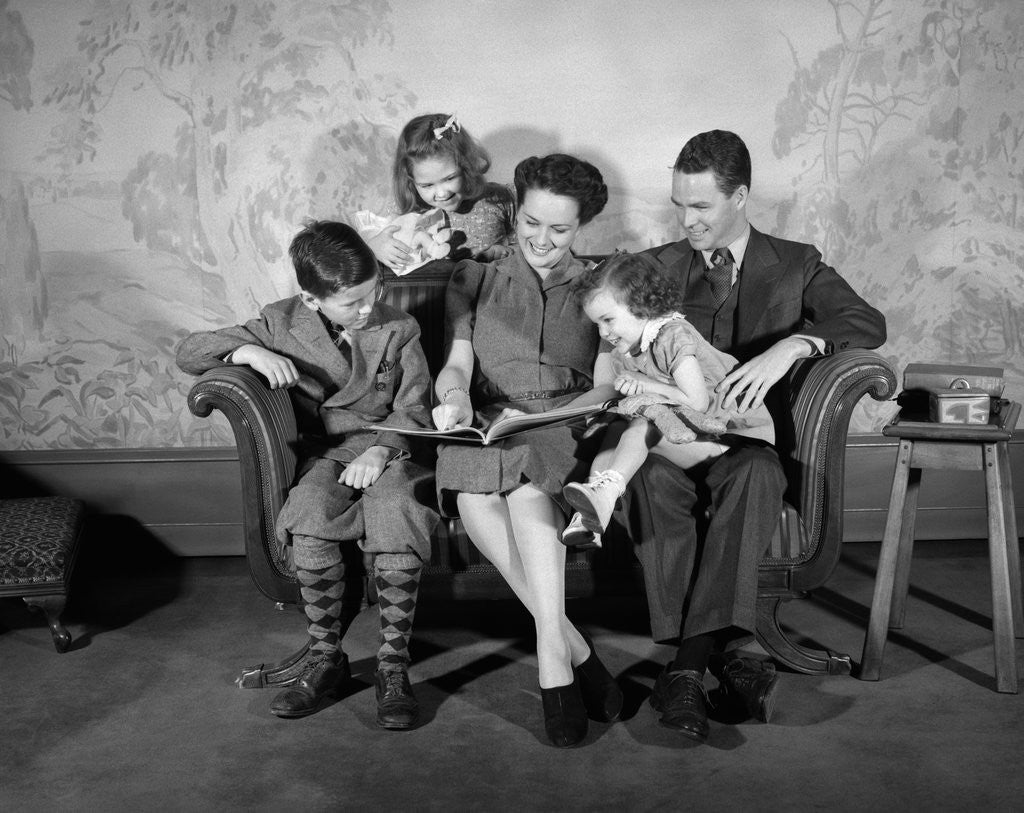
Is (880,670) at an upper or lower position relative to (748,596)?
lower

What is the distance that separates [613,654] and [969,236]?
2241mm

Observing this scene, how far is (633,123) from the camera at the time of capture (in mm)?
3805

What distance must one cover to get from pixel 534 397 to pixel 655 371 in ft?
1.27

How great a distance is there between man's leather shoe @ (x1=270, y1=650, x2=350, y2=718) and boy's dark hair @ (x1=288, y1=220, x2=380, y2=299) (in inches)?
37.8

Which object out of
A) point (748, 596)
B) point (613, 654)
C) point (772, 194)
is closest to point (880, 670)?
point (748, 596)

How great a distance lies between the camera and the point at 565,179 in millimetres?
2852

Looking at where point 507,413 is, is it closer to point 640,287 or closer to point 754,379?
point 640,287

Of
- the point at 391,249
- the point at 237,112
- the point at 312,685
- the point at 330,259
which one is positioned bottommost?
the point at 312,685

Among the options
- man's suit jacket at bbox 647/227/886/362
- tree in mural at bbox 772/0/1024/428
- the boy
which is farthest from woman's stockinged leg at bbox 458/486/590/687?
tree in mural at bbox 772/0/1024/428

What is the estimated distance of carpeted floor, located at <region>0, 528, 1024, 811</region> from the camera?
2.16 metres

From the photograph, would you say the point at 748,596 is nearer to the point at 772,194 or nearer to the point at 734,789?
the point at 734,789

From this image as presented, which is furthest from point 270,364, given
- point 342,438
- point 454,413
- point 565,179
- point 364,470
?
point 565,179

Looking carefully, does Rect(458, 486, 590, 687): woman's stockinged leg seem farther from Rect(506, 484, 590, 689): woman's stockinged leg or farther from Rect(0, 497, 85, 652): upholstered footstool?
Rect(0, 497, 85, 652): upholstered footstool

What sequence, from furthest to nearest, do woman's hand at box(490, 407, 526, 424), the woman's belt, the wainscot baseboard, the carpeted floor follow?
the wainscot baseboard
the woman's belt
woman's hand at box(490, 407, 526, 424)
the carpeted floor
